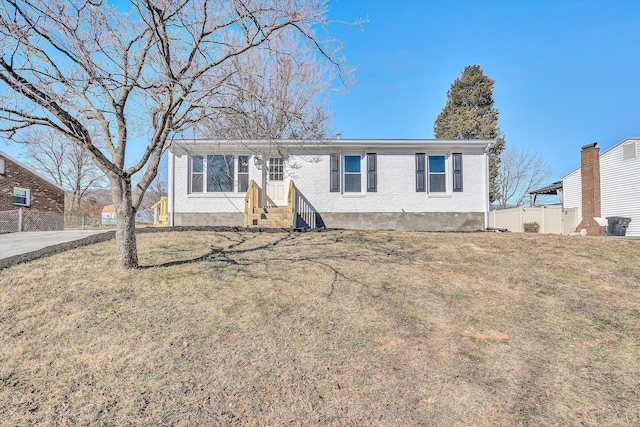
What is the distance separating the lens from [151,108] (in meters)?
5.98

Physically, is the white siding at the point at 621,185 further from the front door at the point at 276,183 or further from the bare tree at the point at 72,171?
the bare tree at the point at 72,171

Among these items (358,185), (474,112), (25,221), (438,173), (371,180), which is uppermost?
(474,112)

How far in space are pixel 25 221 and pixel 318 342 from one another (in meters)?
19.0

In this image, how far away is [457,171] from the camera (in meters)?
11.7

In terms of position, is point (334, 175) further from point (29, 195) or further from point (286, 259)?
point (29, 195)

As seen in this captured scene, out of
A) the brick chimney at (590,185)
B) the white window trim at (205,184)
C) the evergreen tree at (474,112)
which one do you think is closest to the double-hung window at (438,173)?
the white window trim at (205,184)

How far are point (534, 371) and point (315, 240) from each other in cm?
548

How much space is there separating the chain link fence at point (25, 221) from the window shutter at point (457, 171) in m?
18.6

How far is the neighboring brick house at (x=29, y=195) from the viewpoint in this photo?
17642 millimetres

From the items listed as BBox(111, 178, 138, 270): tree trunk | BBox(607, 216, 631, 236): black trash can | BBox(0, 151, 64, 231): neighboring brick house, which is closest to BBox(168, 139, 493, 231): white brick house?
BBox(111, 178, 138, 270): tree trunk

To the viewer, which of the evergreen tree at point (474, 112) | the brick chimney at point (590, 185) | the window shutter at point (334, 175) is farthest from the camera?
the evergreen tree at point (474, 112)

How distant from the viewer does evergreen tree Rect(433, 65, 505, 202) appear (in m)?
25.3

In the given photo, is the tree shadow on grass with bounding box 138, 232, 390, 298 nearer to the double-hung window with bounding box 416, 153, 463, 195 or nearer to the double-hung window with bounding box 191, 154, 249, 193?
the double-hung window with bounding box 191, 154, 249, 193

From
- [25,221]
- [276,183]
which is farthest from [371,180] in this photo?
[25,221]
